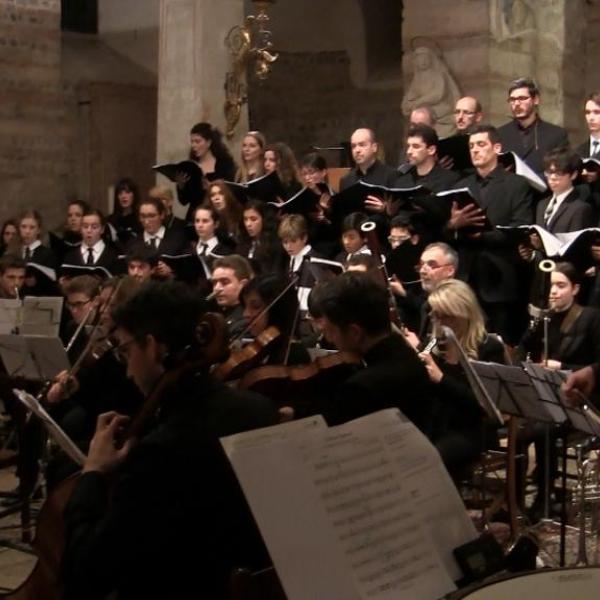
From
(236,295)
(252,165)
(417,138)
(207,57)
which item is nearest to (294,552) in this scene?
(236,295)

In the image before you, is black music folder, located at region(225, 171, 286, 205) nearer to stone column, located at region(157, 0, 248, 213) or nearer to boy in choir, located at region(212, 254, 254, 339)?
stone column, located at region(157, 0, 248, 213)

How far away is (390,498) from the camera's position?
2189mm

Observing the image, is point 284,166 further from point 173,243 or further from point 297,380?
point 297,380

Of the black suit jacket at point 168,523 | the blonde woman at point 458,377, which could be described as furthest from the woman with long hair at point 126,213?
the black suit jacket at point 168,523

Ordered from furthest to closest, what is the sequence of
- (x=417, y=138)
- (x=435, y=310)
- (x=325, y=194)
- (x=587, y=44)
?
(x=587, y=44) < (x=325, y=194) < (x=417, y=138) < (x=435, y=310)

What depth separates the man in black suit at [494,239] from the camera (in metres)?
6.95

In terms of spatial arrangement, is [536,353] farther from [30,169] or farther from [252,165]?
[30,169]

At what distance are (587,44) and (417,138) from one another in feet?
19.6

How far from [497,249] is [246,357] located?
268 centimetres

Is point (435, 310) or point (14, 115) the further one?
point (14, 115)

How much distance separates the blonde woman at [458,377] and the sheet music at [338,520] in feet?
8.00

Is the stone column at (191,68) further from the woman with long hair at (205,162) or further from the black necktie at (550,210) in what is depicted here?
the black necktie at (550,210)

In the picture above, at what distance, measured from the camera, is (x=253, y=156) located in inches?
334

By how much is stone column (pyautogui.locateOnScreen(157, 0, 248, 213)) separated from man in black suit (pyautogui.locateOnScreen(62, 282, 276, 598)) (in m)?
7.28
